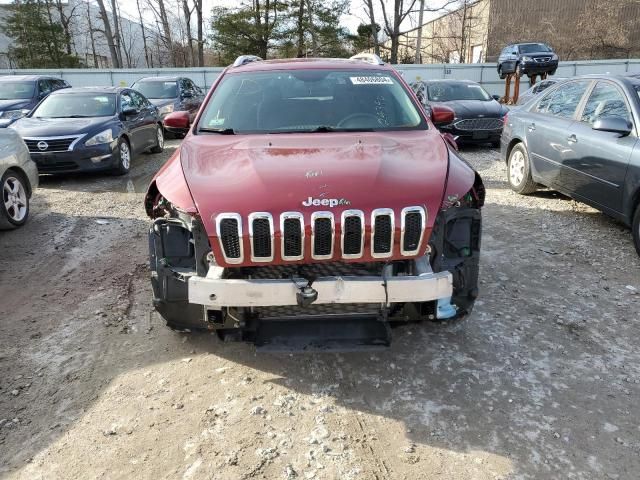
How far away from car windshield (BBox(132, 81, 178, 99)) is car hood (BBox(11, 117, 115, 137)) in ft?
17.7

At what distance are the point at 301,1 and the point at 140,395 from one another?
31390mm

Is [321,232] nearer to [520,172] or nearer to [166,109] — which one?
[520,172]

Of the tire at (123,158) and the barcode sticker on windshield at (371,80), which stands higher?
the barcode sticker on windshield at (371,80)

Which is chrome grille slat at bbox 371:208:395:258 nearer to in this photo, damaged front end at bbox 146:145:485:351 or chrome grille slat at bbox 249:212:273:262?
damaged front end at bbox 146:145:485:351

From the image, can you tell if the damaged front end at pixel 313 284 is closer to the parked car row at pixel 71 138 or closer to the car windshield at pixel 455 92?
the parked car row at pixel 71 138

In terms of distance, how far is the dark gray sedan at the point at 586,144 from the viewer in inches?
198

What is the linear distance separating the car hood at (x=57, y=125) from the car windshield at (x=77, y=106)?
32 cm

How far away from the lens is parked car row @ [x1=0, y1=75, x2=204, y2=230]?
248 inches

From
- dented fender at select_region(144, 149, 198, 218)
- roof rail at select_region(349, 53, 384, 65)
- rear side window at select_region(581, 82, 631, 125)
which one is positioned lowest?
dented fender at select_region(144, 149, 198, 218)

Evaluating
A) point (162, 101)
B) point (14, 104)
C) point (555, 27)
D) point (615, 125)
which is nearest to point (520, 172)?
point (615, 125)

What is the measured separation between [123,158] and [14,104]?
5065mm

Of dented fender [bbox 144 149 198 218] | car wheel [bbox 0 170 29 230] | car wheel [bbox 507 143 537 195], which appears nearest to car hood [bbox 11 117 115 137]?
car wheel [bbox 0 170 29 230]

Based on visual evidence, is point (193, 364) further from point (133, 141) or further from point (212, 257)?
point (133, 141)

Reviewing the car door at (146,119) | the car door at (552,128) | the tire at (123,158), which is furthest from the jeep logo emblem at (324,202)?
the car door at (146,119)
